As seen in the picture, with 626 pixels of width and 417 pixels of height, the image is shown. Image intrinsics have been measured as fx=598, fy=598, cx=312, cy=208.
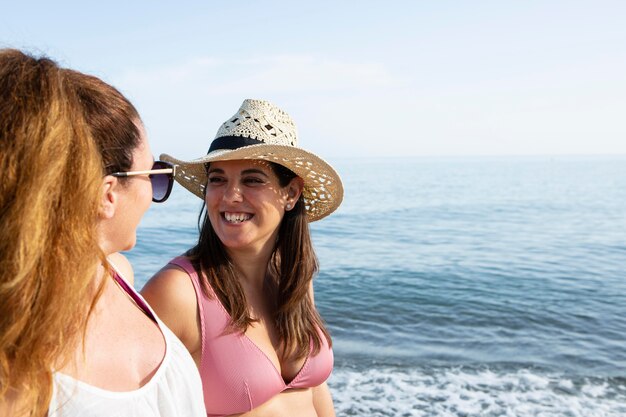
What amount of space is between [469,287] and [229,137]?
9642 mm

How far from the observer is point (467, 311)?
10109 mm

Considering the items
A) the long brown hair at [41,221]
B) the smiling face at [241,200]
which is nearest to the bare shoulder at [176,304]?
the smiling face at [241,200]

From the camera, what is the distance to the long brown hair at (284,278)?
300 centimetres

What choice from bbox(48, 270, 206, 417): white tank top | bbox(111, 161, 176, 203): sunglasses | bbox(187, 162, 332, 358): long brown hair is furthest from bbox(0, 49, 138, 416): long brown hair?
bbox(187, 162, 332, 358): long brown hair

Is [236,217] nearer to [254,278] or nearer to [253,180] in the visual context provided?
[253,180]

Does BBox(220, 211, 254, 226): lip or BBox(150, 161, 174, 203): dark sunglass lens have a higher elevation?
BBox(150, 161, 174, 203): dark sunglass lens

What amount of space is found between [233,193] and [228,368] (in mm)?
903

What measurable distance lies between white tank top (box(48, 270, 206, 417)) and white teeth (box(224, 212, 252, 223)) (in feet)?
3.94

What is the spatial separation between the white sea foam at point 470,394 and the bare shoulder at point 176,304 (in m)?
3.96

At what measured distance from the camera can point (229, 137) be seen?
3160 millimetres

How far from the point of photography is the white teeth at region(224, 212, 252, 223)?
3.15 m

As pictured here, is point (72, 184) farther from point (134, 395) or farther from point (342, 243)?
point (342, 243)

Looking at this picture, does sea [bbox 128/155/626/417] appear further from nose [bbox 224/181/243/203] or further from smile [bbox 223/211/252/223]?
nose [bbox 224/181/243/203]

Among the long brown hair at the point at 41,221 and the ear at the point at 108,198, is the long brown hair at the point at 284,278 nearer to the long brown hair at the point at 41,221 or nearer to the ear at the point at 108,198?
the ear at the point at 108,198
